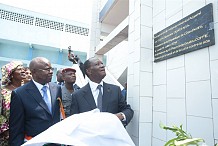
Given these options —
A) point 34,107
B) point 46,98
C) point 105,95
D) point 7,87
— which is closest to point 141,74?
point 105,95

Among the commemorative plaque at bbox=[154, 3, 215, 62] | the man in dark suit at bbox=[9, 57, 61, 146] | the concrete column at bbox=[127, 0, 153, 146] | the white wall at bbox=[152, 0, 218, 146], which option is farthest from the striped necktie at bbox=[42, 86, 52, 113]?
the commemorative plaque at bbox=[154, 3, 215, 62]

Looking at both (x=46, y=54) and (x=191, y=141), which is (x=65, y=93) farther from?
(x=46, y=54)

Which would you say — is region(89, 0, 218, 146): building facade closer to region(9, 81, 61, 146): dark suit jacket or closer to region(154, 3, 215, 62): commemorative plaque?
region(154, 3, 215, 62): commemorative plaque

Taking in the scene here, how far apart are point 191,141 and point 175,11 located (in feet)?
5.96

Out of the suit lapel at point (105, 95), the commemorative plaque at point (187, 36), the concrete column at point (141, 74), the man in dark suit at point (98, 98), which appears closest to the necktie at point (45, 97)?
the man in dark suit at point (98, 98)

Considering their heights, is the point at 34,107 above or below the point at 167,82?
below

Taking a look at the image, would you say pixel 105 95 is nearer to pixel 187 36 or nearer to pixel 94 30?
pixel 187 36

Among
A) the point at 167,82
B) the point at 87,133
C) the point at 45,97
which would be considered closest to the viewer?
the point at 87,133

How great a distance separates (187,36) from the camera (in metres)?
1.75

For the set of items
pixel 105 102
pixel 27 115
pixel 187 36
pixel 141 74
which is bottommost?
pixel 27 115

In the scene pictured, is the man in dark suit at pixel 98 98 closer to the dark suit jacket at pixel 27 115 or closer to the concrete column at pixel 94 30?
the dark suit jacket at pixel 27 115

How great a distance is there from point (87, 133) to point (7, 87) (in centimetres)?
175

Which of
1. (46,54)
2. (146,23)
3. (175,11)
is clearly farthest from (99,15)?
(46,54)

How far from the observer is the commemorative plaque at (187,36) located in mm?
1536
